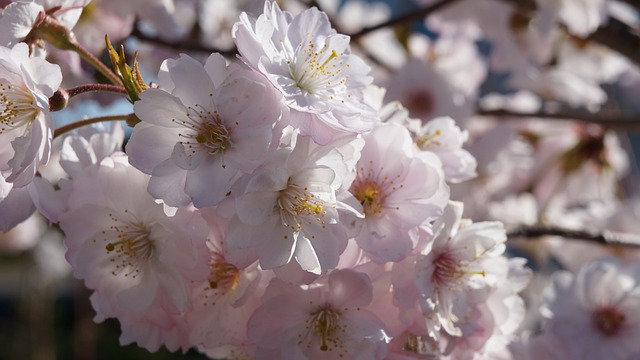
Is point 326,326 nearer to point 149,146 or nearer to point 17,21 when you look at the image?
point 149,146

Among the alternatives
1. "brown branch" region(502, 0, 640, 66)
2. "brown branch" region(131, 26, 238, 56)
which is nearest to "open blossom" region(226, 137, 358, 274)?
"brown branch" region(131, 26, 238, 56)

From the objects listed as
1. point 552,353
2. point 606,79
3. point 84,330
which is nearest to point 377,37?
point 606,79

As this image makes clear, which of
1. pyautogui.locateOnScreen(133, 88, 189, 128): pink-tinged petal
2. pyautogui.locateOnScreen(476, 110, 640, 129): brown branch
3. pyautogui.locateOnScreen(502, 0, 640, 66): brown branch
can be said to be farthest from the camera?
pyautogui.locateOnScreen(476, 110, 640, 129): brown branch

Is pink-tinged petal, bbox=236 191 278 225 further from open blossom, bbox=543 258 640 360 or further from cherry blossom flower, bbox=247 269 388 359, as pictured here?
open blossom, bbox=543 258 640 360

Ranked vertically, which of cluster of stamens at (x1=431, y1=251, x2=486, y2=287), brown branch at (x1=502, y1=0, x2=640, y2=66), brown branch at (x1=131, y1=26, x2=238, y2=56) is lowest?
brown branch at (x1=131, y1=26, x2=238, y2=56)

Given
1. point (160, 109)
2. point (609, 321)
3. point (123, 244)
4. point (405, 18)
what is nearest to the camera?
point (160, 109)

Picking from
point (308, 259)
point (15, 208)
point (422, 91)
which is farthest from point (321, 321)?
point (422, 91)

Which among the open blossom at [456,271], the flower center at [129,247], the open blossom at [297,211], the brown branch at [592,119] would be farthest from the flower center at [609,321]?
the flower center at [129,247]

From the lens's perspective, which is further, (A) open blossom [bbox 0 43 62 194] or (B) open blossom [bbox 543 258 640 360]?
(B) open blossom [bbox 543 258 640 360]
